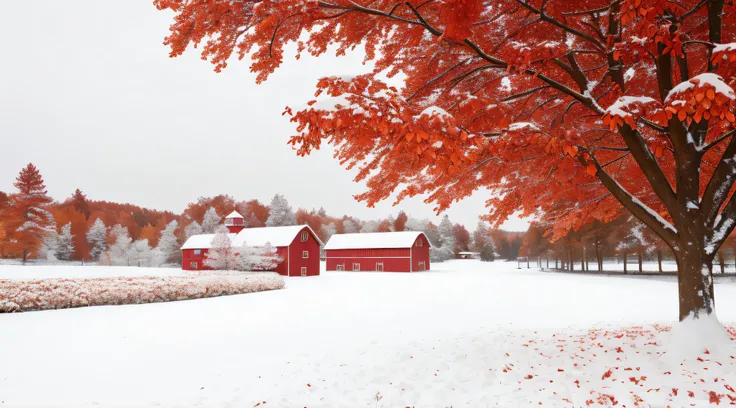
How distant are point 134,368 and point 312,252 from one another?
3252 centimetres

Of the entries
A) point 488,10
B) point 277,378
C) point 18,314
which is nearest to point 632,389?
point 277,378

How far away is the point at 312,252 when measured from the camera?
128 feet

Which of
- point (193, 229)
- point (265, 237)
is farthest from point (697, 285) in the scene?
point (193, 229)

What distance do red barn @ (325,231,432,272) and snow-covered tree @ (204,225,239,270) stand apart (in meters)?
14.9

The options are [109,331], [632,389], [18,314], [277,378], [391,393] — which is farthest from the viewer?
[18,314]

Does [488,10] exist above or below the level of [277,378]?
above

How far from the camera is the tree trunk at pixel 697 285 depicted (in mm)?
5734

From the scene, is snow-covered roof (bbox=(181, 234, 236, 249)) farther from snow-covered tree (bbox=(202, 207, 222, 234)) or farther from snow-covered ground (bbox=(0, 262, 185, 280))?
snow-covered tree (bbox=(202, 207, 222, 234))

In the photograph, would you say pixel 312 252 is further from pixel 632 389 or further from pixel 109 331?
pixel 632 389

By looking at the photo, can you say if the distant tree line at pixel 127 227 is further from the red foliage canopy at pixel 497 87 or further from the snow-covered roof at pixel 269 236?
the red foliage canopy at pixel 497 87

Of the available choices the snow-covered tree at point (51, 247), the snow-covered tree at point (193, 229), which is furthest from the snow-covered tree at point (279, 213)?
the snow-covered tree at point (51, 247)

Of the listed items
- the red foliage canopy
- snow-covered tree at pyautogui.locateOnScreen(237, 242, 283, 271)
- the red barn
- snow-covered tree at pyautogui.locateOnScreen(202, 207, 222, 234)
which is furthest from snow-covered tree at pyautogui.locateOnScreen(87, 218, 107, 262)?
the red foliage canopy

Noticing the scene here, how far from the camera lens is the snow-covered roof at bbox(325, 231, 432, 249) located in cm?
4447

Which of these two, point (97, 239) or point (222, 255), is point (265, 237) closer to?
point (222, 255)
